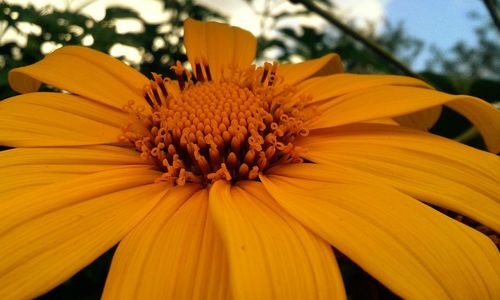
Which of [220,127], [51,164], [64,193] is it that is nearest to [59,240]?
[64,193]

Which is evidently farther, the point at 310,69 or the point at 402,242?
the point at 310,69

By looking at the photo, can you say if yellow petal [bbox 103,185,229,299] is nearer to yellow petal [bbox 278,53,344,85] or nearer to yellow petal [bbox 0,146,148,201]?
yellow petal [bbox 0,146,148,201]

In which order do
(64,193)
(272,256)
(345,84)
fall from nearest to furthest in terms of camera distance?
1. (272,256)
2. (64,193)
3. (345,84)

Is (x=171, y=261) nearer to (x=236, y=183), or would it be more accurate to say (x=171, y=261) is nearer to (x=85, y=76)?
(x=236, y=183)

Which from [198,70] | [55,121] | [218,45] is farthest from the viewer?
[218,45]

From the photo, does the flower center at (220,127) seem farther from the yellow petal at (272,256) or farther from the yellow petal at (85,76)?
the yellow petal at (272,256)

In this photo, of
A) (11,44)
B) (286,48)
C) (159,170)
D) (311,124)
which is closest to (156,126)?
(159,170)

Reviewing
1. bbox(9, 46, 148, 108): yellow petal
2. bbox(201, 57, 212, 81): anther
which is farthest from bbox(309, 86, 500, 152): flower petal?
bbox(9, 46, 148, 108): yellow petal
